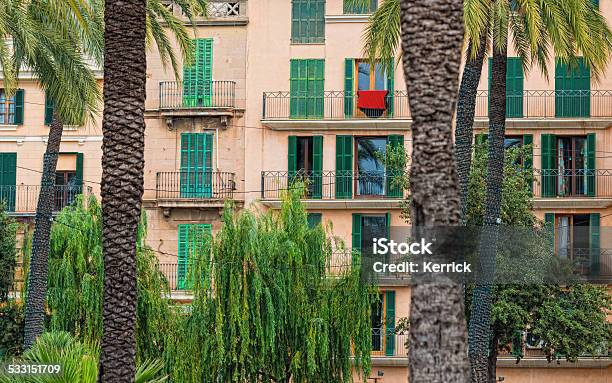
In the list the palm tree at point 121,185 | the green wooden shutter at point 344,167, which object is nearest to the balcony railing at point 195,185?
the green wooden shutter at point 344,167

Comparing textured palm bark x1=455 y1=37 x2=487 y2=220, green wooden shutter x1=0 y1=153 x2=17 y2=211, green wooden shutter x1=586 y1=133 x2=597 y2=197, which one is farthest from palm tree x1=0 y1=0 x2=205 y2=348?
green wooden shutter x1=586 y1=133 x2=597 y2=197

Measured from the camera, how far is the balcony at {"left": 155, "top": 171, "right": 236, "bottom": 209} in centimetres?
4259

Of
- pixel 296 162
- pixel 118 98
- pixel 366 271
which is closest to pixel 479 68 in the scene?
pixel 366 271

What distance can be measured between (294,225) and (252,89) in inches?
451

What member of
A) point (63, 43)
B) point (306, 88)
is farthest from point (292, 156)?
point (63, 43)

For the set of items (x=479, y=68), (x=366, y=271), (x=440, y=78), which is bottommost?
(x=366, y=271)

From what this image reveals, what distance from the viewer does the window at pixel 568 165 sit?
4156 cm

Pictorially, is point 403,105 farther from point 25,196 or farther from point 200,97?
point 25,196

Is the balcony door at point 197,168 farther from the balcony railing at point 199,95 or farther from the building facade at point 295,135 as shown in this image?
the balcony railing at point 199,95

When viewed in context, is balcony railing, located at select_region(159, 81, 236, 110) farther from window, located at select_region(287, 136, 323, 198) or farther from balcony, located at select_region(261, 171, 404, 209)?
balcony, located at select_region(261, 171, 404, 209)

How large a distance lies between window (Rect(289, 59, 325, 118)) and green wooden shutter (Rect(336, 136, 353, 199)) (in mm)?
1108

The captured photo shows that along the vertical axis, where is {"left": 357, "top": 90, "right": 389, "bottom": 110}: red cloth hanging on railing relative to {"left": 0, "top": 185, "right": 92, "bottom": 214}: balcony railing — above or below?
above

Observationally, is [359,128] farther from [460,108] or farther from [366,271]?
[460,108]

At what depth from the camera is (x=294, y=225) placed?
32.5 metres
